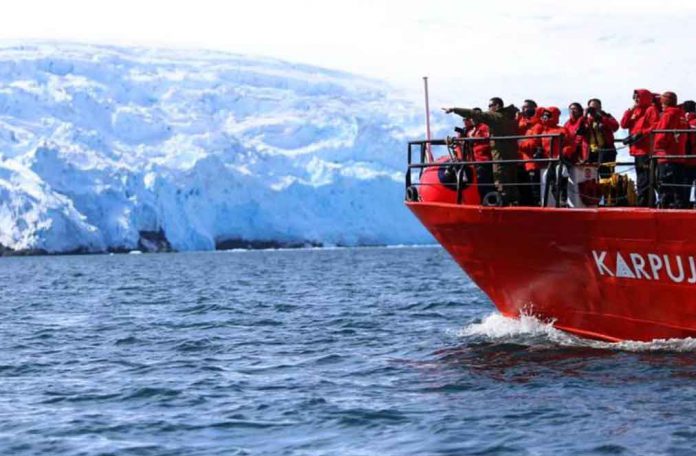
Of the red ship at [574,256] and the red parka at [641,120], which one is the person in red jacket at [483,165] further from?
the red parka at [641,120]

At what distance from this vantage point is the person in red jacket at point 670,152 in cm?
1130

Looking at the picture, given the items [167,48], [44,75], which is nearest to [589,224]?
[44,75]

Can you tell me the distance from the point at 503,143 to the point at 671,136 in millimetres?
1705

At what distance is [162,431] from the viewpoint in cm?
863

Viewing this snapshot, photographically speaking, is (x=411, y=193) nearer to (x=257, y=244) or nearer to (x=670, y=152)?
(x=670, y=152)

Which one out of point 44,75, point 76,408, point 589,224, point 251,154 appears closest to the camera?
point 76,408

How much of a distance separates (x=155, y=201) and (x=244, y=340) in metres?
41.8

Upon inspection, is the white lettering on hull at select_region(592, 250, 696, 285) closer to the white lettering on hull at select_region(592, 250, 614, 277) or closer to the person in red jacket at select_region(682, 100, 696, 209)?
the white lettering on hull at select_region(592, 250, 614, 277)

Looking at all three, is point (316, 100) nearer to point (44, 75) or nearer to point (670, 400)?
point (44, 75)

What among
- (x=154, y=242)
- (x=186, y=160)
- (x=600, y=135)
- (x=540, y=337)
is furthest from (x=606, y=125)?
(x=154, y=242)

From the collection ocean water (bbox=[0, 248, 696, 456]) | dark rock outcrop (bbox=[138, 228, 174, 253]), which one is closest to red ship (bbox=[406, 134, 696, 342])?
ocean water (bbox=[0, 248, 696, 456])

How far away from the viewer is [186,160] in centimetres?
5778

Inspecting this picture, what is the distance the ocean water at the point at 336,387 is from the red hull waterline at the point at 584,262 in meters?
0.24

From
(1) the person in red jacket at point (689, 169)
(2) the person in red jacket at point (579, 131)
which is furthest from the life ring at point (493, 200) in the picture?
(1) the person in red jacket at point (689, 169)
